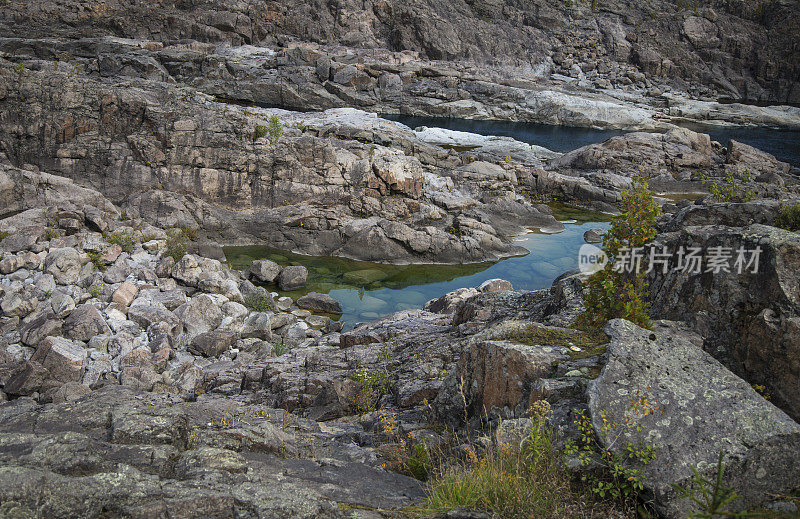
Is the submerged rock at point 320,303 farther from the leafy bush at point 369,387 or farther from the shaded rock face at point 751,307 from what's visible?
the shaded rock face at point 751,307

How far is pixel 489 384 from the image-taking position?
19.7 ft

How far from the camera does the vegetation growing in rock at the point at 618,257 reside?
6449mm

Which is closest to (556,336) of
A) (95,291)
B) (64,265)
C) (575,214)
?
(95,291)

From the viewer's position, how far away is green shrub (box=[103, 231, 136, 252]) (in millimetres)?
16188

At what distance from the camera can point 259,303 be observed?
1581 centimetres

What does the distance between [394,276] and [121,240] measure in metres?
9.60

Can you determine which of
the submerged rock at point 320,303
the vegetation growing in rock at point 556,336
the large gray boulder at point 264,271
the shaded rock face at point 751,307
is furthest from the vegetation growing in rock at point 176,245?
the shaded rock face at point 751,307

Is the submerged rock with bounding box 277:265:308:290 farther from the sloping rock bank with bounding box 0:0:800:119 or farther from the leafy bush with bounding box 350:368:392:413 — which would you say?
the sloping rock bank with bounding box 0:0:800:119

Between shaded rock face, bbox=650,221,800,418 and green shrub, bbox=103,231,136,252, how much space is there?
1468 centimetres

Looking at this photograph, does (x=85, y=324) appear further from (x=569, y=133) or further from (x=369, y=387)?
(x=569, y=133)

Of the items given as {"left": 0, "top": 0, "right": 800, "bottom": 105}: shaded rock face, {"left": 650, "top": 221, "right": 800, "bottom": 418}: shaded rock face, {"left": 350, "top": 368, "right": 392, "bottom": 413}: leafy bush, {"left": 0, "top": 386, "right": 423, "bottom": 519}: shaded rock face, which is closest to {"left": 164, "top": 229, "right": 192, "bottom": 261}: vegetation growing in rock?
{"left": 350, "top": 368, "right": 392, "bottom": 413}: leafy bush

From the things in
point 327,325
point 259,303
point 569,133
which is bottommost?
point 327,325

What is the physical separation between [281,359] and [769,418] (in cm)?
927

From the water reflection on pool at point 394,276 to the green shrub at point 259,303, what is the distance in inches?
95.6
